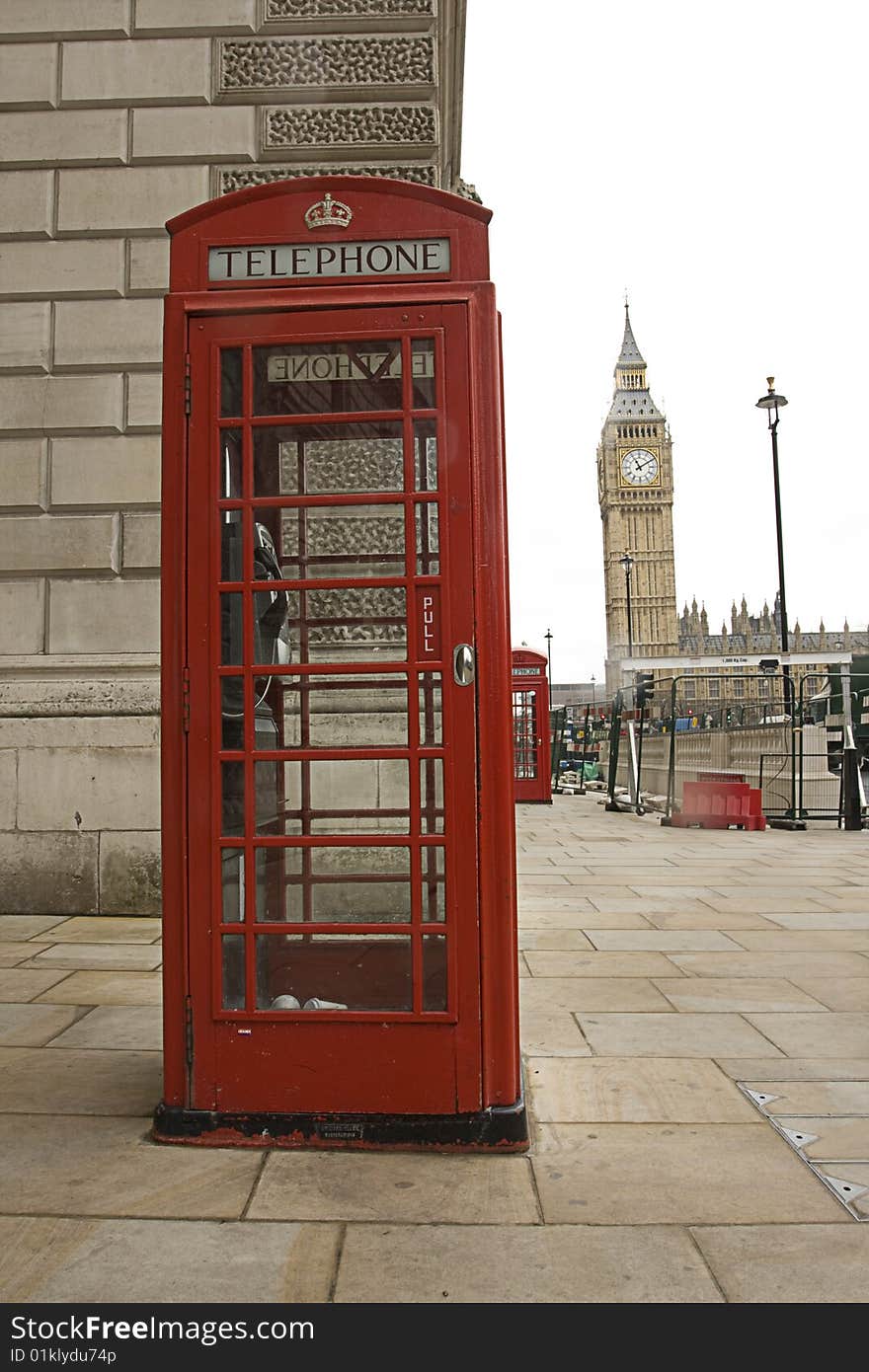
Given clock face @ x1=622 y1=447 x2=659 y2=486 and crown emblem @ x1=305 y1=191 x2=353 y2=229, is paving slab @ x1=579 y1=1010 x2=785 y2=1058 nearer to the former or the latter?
crown emblem @ x1=305 y1=191 x2=353 y2=229

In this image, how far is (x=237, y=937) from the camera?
2.79m

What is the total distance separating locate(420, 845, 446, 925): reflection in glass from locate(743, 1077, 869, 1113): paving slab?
114 cm

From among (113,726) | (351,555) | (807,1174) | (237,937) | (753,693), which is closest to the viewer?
(807,1174)

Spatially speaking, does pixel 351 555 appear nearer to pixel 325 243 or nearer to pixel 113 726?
pixel 325 243

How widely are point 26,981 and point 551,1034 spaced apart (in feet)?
7.69

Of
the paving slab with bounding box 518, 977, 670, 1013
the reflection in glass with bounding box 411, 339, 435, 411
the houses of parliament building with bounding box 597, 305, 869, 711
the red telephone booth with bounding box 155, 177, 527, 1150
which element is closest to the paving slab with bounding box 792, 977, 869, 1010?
the paving slab with bounding box 518, 977, 670, 1013

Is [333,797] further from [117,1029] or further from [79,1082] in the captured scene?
[117,1029]

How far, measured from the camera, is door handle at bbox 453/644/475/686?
8.87 ft

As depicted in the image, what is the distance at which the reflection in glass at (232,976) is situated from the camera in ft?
9.09

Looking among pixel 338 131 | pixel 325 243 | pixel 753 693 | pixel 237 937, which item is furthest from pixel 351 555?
pixel 753 693

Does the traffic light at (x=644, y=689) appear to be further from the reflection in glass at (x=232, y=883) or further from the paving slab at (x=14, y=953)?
the reflection in glass at (x=232, y=883)

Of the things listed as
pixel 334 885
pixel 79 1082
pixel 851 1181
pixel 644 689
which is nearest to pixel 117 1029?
pixel 79 1082
